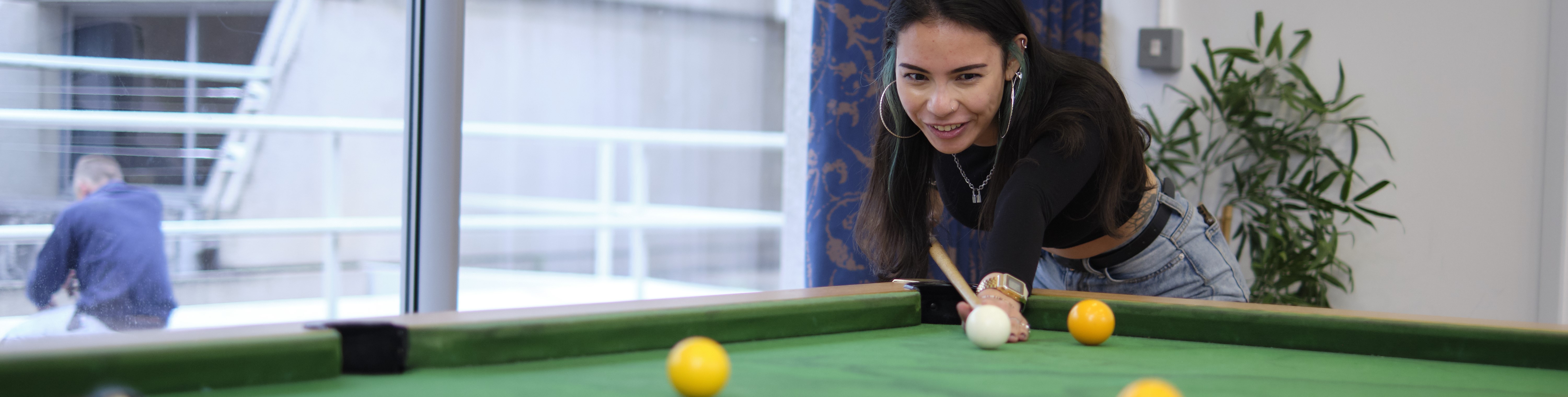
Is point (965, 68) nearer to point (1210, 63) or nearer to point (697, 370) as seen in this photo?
point (697, 370)

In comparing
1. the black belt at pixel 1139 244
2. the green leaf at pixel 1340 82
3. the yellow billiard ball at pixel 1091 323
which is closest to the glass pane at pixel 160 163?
the yellow billiard ball at pixel 1091 323

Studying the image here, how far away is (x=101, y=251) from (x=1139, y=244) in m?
2.43

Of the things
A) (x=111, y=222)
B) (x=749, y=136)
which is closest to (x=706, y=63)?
(x=749, y=136)

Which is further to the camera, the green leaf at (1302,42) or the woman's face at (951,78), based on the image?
the green leaf at (1302,42)

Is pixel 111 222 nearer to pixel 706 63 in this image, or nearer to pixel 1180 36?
pixel 706 63

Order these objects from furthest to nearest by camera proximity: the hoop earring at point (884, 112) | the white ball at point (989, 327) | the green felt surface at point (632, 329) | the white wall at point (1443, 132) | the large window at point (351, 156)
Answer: the white wall at point (1443, 132) → the large window at point (351, 156) → the hoop earring at point (884, 112) → the white ball at point (989, 327) → the green felt surface at point (632, 329)

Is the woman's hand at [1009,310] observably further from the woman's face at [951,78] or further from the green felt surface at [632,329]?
the woman's face at [951,78]

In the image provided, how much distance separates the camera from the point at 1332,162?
117 inches

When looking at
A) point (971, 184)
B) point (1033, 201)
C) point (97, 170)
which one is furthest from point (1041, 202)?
point (97, 170)

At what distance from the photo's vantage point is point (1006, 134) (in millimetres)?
1651

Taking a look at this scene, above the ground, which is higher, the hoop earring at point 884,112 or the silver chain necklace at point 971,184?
the hoop earring at point 884,112

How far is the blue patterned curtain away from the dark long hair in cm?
65

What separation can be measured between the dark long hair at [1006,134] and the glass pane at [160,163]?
1392 mm

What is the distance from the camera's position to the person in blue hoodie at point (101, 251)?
2.34 m
